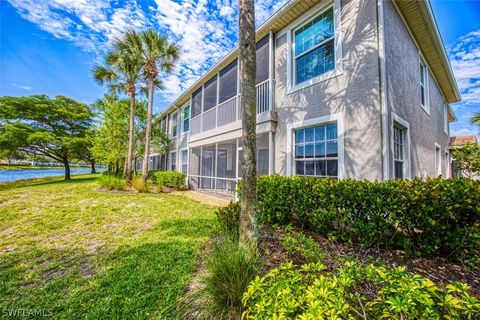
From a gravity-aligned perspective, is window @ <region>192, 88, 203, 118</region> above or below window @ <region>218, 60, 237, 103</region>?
below

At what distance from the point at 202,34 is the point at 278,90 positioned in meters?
4.49

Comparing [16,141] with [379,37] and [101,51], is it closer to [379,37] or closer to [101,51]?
[101,51]

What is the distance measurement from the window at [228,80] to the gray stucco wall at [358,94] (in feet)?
18.4

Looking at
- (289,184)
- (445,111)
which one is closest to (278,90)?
(289,184)

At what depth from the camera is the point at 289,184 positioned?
4.68 m

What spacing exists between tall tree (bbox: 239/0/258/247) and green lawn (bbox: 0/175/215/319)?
1301mm

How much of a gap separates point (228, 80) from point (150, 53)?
5.61m

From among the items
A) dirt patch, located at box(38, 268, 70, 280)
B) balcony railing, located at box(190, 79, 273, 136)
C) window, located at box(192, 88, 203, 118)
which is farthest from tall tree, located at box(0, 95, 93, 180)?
dirt patch, located at box(38, 268, 70, 280)

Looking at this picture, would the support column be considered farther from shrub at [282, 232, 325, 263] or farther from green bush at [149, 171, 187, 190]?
green bush at [149, 171, 187, 190]

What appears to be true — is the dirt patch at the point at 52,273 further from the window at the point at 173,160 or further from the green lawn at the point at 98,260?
the window at the point at 173,160

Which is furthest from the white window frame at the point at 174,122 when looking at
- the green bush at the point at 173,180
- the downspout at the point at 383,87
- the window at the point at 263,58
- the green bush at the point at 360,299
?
the green bush at the point at 360,299

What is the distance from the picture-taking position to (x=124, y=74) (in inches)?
529

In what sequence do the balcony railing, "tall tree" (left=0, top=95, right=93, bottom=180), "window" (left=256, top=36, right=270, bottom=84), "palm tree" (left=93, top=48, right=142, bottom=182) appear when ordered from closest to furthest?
the balcony railing, "window" (left=256, top=36, right=270, bottom=84), "palm tree" (left=93, top=48, right=142, bottom=182), "tall tree" (left=0, top=95, right=93, bottom=180)

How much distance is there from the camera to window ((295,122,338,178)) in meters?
5.55
